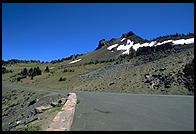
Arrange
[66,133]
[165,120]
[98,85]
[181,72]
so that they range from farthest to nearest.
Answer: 1. [98,85]
2. [181,72]
3. [165,120]
4. [66,133]

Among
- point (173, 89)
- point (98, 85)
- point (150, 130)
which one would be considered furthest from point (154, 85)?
point (150, 130)

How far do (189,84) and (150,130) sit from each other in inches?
710

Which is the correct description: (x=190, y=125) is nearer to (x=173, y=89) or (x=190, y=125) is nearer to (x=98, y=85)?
(x=173, y=89)

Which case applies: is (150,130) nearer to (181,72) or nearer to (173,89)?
(173,89)

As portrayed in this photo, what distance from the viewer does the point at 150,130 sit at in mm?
6219

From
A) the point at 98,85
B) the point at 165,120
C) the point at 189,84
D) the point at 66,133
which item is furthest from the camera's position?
the point at 98,85

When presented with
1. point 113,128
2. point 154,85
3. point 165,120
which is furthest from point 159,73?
point 113,128

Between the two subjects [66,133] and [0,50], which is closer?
[66,133]

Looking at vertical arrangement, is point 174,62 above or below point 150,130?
above

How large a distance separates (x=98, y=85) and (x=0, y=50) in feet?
75.9

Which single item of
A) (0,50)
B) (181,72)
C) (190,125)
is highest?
(0,50)

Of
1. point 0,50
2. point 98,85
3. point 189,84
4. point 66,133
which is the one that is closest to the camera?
point 66,133

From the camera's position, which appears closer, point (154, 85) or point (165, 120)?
point (165, 120)

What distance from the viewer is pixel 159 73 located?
28.2m
